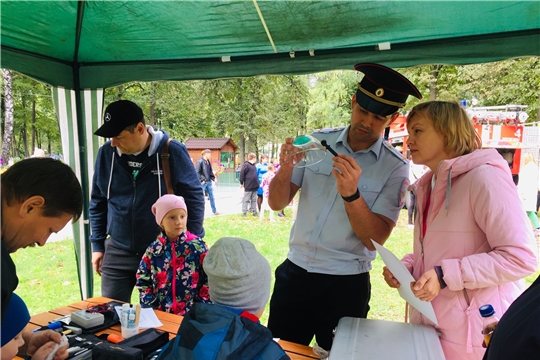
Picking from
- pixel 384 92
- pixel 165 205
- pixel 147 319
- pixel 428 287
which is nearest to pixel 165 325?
pixel 147 319

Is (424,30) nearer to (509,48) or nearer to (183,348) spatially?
(509,48)

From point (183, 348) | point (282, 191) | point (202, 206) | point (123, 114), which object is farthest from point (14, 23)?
point (183, 348)

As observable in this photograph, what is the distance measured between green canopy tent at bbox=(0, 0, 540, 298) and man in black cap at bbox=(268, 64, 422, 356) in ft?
1.37

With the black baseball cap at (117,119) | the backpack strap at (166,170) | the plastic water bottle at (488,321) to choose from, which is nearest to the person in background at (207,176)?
the backpack strap at (166,170)

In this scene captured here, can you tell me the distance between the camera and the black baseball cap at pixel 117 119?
7.75 ft

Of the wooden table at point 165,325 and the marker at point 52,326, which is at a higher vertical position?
the marker at point 52,326

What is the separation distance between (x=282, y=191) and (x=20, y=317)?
4.11ft

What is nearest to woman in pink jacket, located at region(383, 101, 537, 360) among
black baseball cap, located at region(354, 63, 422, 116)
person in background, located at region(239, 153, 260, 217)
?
black baseball cap, located at region(354, 63, 422, 116)

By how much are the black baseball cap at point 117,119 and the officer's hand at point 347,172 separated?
1.42 meters

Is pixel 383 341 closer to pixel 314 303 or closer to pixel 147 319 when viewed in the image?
pixel 314 303

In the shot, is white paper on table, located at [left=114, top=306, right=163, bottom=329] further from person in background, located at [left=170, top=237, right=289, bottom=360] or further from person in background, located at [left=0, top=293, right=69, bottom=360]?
person in background, located at [left=170, top=237, right=289, bottom=360]

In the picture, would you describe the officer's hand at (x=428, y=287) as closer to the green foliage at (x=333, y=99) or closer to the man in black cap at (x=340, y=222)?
the man in black cap at (x=340, y=222)

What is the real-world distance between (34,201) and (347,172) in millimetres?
1183

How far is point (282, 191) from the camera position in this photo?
6.63ft
